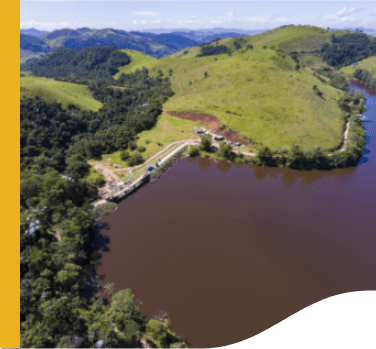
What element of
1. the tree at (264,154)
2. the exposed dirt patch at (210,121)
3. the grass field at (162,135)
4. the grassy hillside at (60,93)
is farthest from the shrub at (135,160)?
the grassy hillside at (60,93)

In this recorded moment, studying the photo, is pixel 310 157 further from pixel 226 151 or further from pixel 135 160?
pixel 135 160

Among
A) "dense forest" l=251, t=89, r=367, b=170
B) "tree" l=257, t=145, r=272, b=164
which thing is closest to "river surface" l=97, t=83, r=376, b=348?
"dense forest" l=251, t=89, r=367, b=170

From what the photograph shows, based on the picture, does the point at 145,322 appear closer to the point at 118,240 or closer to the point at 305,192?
the point at 118,240

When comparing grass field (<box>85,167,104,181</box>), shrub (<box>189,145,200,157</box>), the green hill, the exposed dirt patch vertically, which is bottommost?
grass field (<box>85,167,104,181</box>)

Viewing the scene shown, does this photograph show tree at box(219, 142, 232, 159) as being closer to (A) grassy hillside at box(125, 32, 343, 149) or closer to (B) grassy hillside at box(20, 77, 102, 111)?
(A) grassy hillside at box(125, 32, 343, 149)

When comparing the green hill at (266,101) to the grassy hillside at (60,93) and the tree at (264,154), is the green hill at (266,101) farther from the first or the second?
the grassy hillside at (60,93)

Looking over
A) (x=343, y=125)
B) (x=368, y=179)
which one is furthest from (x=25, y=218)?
(x=343, y=125)
